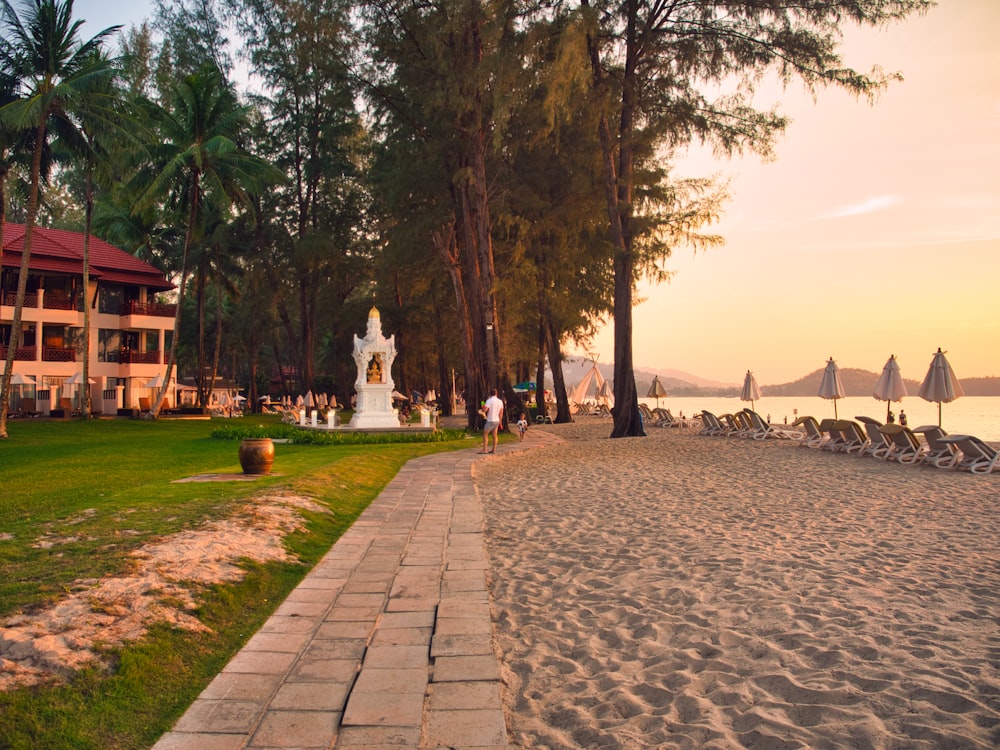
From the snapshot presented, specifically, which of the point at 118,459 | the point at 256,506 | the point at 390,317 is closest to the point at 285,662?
the point at 256,506

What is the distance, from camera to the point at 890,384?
23.4 meters

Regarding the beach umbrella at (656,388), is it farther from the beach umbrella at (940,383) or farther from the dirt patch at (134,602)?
the dirt patch at (134,602)

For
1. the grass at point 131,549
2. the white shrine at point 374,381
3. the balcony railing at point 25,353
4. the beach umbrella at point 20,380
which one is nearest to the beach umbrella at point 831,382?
the white shrine at point 374,381

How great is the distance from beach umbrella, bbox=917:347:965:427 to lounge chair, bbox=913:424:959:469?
396 cm

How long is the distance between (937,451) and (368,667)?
52.5 ft

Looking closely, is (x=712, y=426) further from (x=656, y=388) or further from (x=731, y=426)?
(x=656, y=388)

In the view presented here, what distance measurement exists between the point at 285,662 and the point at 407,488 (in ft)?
26.2

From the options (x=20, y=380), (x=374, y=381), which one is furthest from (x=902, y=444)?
(x=20, y=380)

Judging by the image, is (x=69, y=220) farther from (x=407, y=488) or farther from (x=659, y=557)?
(x=659, y=557)

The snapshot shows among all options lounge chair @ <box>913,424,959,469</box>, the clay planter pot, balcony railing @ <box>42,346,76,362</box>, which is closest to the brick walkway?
the clay planter pot

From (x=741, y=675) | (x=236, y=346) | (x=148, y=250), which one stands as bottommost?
(x=741, y=675)

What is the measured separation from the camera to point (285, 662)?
174 inches

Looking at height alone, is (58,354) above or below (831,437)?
above

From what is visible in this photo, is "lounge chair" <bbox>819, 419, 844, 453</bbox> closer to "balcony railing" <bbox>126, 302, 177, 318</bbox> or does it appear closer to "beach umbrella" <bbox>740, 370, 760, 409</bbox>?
"beach umbrella" <bbox>740, 370, 760, 409</bbox>
